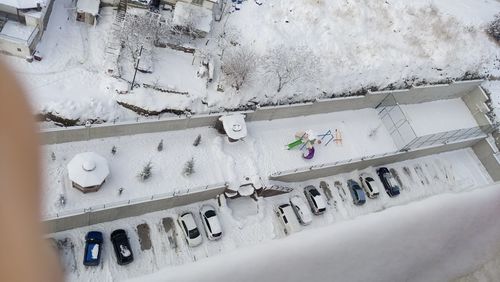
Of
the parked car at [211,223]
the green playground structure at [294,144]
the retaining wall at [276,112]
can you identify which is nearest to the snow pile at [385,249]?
the parked car at [211,223]

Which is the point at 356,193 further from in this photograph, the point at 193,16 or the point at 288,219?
the point at 193,16

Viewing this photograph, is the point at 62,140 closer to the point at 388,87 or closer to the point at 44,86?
the point at 44,86

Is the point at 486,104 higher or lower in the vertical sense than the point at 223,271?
higher

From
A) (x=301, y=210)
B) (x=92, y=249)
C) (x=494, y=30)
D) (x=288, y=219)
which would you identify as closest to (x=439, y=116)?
(x=494, y=30)

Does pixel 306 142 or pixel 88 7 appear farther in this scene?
pixel 306 142

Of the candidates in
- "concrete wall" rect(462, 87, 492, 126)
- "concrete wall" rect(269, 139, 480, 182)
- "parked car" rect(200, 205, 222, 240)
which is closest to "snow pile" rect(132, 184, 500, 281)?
"parked car" rect(200, 205, 222, 240)

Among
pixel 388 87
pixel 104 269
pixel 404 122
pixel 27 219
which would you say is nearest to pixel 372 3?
pixel 388 87
